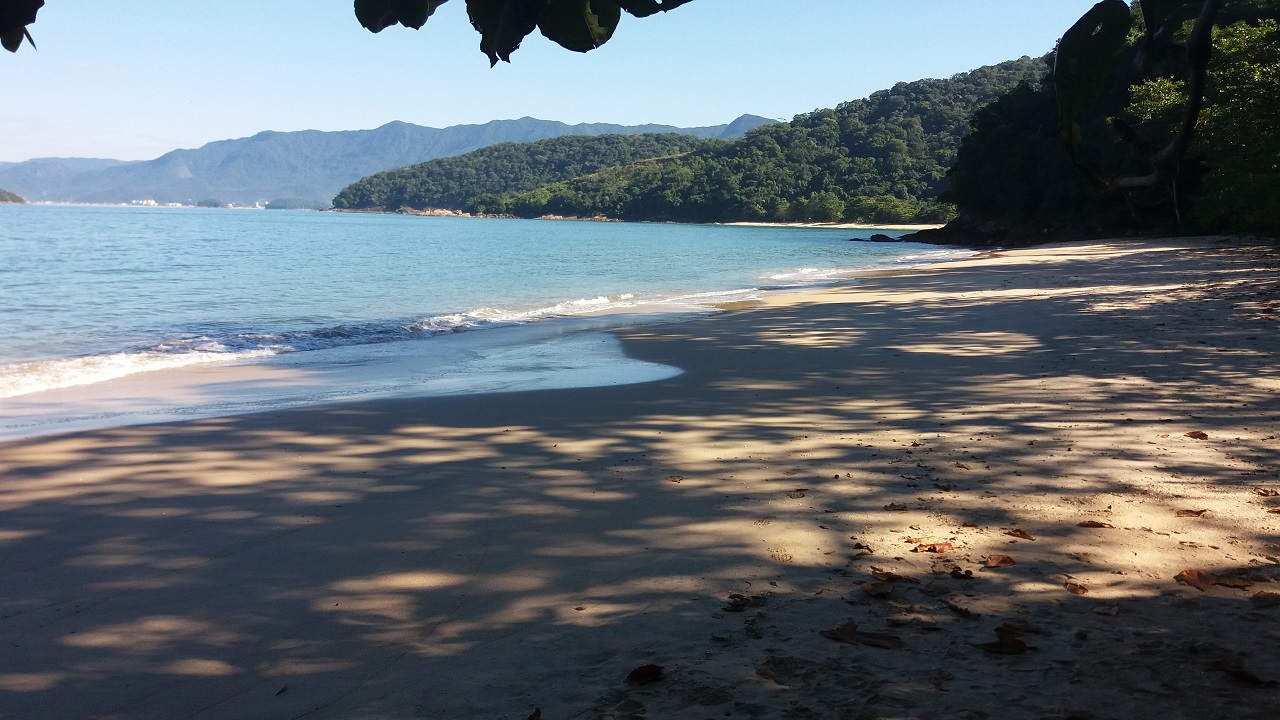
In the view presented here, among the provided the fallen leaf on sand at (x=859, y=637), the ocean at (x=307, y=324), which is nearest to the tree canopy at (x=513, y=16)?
the fallen leaf on sand at (x=859, y=637)

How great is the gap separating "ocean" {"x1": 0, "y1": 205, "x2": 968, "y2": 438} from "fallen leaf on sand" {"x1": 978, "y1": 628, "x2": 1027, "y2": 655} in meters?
6.59

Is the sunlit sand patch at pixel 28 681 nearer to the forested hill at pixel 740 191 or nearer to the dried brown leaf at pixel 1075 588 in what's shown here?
the dried brown leaf at pixel 1075 588

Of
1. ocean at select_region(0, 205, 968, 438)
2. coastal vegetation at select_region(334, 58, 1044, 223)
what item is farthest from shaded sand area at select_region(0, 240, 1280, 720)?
coastal vegetation at select_region(334, 58, 1044, 223)

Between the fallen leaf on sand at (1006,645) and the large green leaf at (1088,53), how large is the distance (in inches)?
77.6

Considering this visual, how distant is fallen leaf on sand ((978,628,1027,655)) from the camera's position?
9.00ft

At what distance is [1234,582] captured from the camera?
10.4 feet

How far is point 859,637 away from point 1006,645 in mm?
443

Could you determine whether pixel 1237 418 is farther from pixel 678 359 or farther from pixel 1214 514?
pixel 678 359

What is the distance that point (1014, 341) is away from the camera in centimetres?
1034

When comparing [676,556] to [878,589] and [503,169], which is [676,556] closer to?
[878,589]

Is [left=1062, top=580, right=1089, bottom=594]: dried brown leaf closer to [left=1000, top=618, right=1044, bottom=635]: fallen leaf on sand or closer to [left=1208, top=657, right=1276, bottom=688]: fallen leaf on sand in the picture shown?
[left=1000, top=618, right=1044, bottom=635]: fallen leaf on sand

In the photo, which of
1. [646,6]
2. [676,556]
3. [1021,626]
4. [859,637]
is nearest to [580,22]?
[646,6]

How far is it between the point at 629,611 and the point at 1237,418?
178 inches

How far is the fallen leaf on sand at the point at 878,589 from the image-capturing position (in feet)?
10.6
